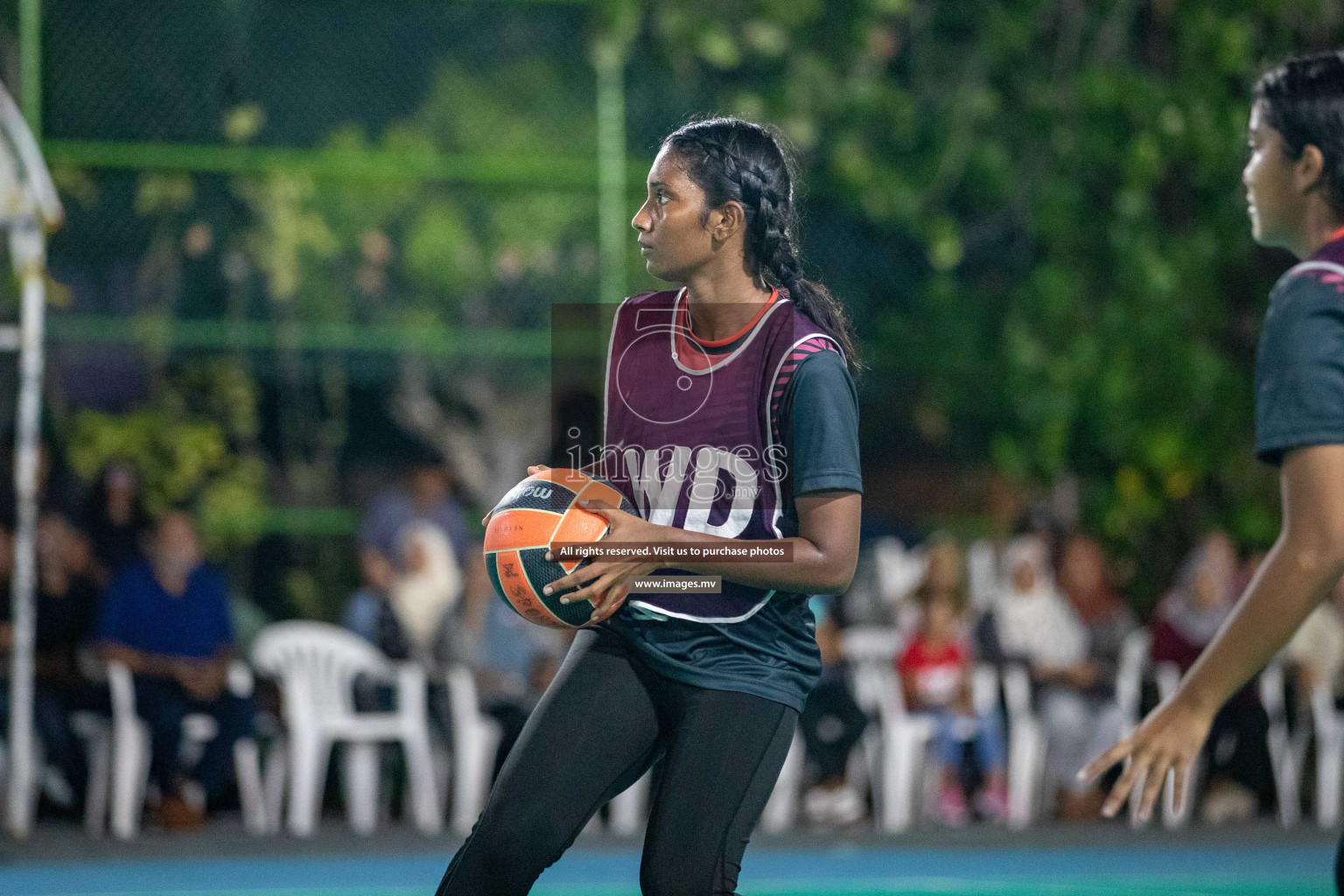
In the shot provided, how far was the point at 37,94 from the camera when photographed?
9414 millimetres

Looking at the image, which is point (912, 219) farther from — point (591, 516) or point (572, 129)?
point (591, 516)

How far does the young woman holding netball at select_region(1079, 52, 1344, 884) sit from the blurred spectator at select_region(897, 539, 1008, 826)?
616 cm

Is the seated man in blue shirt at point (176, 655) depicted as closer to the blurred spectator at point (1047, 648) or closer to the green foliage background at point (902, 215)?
the green foliage background at point (902, 215)

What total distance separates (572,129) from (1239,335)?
16.4ft

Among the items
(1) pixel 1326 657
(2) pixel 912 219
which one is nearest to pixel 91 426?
(2) pixel 912 219

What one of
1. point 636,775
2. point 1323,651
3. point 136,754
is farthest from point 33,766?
point 1323,651

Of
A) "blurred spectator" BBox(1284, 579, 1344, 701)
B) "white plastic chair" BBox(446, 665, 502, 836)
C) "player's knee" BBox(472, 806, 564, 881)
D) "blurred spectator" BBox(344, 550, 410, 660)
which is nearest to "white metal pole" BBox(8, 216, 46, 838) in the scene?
"blurred spectator" BBox(344, 550, 410, 660)

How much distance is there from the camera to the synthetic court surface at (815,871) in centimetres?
666

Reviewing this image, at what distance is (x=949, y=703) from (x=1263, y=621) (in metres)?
6.47

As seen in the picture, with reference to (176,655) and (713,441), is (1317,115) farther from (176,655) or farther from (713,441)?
(176,655)

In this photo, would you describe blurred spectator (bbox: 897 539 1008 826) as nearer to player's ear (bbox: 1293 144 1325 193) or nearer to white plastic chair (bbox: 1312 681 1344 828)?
white plastic chair (bbox: 1312 681 1344 828)

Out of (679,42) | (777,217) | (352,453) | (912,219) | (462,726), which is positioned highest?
(679,42)

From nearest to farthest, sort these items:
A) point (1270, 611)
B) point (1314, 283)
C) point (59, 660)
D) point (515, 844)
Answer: point (1270, 611) → point (1314, 283) → point (515, 844) → point (59, 660)

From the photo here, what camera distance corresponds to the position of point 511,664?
8.48m
